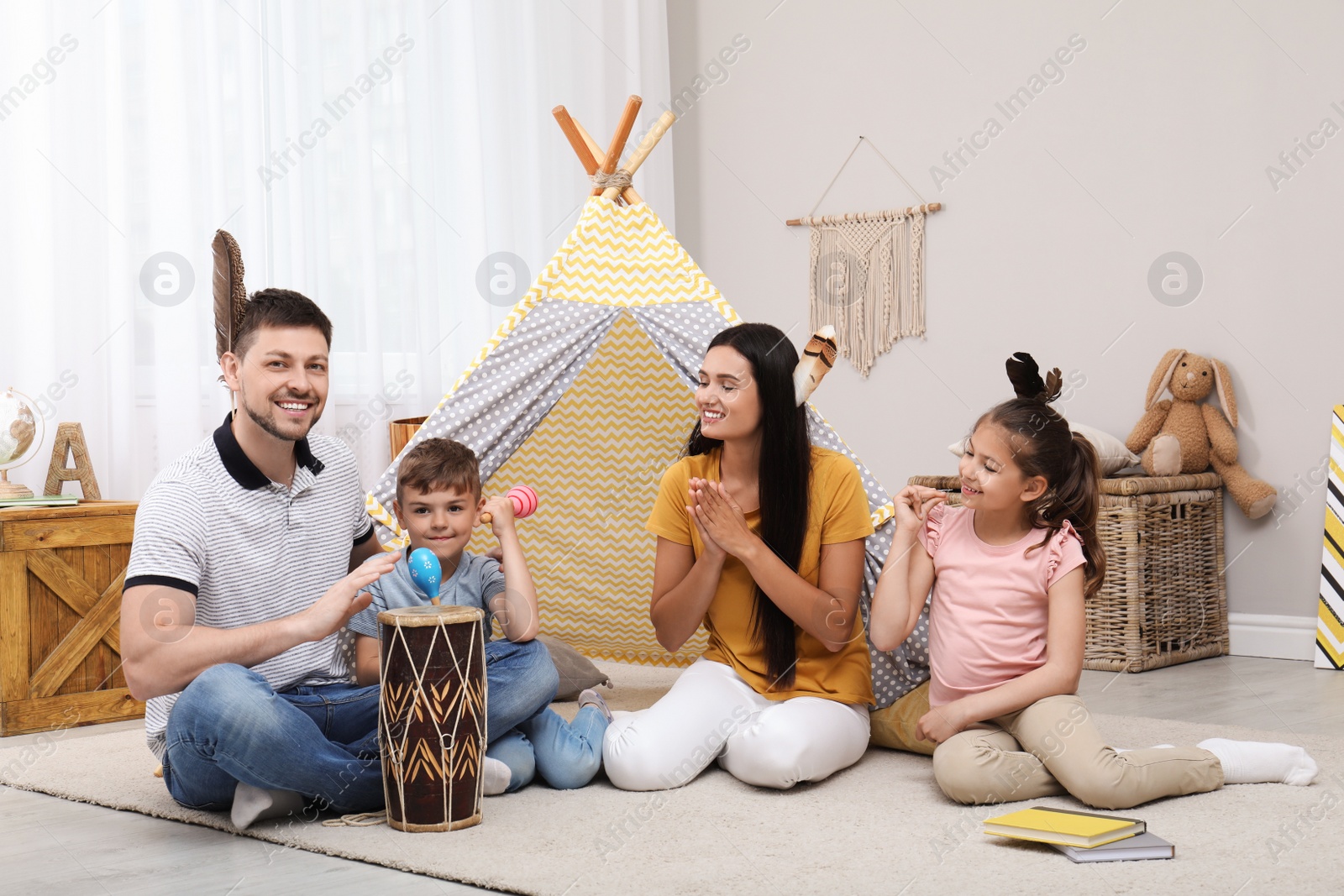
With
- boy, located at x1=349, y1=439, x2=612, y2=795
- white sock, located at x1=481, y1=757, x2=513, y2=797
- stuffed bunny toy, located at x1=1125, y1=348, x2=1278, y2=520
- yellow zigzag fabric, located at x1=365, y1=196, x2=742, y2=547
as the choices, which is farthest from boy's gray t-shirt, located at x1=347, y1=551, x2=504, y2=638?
stuffed bunny toy, located at x1=1125, y1=348, x2=1278, y2=520

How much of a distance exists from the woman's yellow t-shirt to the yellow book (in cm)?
45

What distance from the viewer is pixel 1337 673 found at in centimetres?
311

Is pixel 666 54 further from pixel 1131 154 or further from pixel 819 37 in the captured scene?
pixel 1131 154

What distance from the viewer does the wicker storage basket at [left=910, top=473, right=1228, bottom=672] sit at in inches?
124

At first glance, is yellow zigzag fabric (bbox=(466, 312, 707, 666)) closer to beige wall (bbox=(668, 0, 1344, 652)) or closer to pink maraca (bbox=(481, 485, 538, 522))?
pink maraca (bbox=(481, 485, 538, 522))

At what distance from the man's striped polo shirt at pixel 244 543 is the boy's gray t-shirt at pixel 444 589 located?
6 cm

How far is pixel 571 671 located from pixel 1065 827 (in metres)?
1.29

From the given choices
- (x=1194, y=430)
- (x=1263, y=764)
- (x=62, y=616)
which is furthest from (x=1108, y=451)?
(x=62, y=616)

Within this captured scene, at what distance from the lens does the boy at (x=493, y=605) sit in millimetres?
1986

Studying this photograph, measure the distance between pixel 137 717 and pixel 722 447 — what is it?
56.8 inches

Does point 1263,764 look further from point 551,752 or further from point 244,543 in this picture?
point 244,543

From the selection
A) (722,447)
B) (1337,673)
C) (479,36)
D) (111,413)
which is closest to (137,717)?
(111,413)

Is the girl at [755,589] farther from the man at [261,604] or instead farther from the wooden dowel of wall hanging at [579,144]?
the wooden dowel of wall hanging at [579,144]

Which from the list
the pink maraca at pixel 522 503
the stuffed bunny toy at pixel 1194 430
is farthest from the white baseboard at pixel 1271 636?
the pink maraca at pixel 522 503
